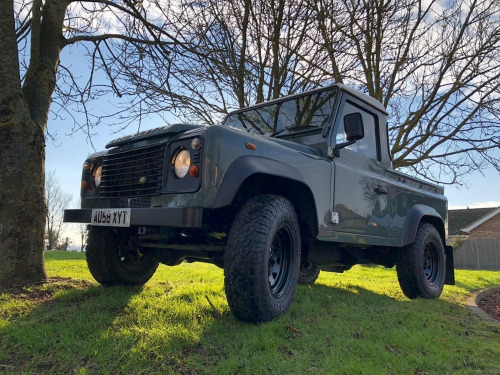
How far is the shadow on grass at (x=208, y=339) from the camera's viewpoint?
2.13m

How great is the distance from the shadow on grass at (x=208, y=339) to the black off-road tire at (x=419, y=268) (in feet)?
3.16

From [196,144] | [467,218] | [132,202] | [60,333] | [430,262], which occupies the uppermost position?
[467,218]

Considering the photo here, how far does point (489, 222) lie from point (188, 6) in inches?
1107

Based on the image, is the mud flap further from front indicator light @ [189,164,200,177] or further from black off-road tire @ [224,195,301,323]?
front indicator light @ [189,164,200,177]

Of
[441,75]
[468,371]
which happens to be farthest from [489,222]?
[468,371]

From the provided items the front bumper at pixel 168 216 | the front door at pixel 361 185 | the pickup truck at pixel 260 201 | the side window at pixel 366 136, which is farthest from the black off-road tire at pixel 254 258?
the side window at pixel 366 136

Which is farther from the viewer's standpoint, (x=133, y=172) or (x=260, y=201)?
(x=133, y=172)

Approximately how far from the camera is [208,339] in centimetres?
250

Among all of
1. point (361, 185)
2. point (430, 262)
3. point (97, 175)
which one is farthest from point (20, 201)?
point (430, 262)

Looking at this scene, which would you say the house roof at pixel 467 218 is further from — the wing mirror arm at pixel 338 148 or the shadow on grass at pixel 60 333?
the shadow on grass at pixel 60 333

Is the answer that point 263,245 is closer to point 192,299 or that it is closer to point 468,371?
point 192,299

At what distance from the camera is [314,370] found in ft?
7.20

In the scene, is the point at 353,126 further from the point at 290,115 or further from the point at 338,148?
the point at 290,115

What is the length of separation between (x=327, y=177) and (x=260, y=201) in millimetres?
871
